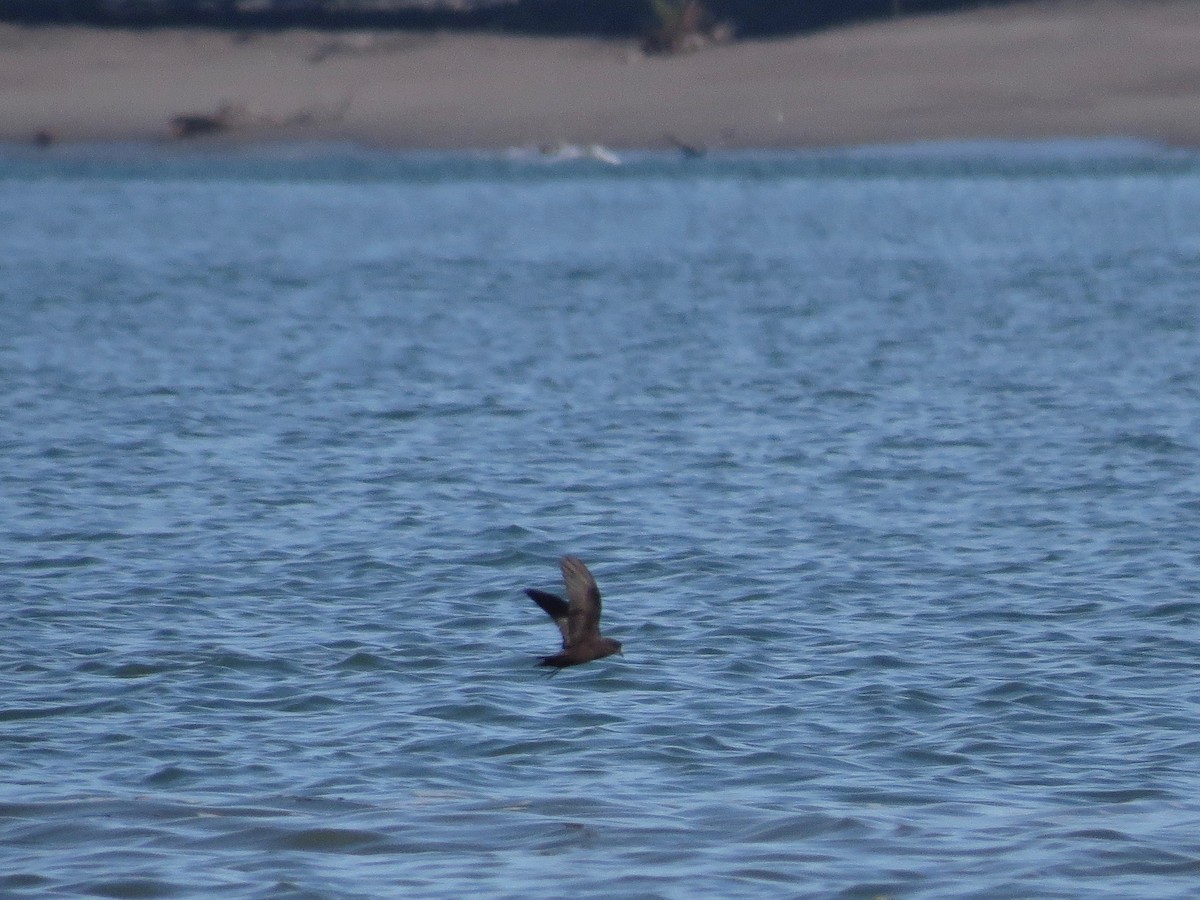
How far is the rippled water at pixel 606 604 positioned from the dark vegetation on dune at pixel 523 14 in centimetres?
3950

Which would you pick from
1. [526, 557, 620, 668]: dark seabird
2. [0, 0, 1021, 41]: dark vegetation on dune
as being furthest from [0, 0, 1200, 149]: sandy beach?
[526, 557, 620, 668]: dark seabird

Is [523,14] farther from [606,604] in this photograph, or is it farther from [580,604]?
[580,604]

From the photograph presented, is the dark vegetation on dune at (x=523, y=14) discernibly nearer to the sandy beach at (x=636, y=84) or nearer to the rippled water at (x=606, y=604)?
the sandy beach at (x=636, y=84)

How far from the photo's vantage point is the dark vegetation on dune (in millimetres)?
73812

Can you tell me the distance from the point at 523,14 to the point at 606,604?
6352cm

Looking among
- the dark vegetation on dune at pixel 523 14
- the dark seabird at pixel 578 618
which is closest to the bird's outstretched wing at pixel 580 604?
the dark seabird at pixel 578 618

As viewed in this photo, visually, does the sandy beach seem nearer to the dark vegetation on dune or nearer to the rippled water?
the dark vegetation on dune

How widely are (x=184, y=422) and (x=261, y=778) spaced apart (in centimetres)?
1297

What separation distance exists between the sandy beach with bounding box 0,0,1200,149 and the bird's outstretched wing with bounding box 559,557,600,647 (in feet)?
199

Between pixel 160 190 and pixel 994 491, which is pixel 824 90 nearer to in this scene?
pixel 160 190

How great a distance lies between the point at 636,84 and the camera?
73.4 meters

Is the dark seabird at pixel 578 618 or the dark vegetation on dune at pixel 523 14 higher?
the dark vegetation on dune at pixel 523 14

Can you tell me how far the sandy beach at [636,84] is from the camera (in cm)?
Answer: 7081

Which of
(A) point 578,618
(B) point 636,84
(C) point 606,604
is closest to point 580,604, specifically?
(A) point 578,618
